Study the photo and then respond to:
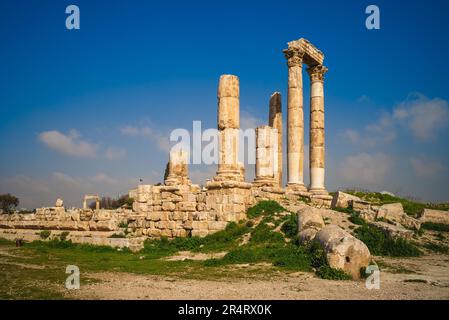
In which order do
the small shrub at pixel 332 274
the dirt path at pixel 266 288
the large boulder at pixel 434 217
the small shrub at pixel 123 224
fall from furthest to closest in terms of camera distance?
1. the large boulder at pixel 434 217
2. the small shrub at pixel 123 224
3. the small shrub at pixel 332 274
4. the dirt path at pixel 266 288

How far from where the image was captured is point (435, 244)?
57.6ft

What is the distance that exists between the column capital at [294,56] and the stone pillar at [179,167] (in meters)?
8.79

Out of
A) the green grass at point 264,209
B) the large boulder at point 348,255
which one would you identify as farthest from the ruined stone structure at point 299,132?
the large boulder at point 348,255

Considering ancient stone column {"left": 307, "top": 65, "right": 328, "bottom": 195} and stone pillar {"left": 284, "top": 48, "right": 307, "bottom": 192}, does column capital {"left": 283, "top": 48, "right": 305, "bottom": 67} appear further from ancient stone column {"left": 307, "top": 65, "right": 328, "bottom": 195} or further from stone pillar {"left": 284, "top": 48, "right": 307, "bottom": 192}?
ancient stone column {"left": 307, "top": 65, "right": 328, "bottom": 195}

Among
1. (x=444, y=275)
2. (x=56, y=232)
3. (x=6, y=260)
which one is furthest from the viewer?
(x=56, y=232)

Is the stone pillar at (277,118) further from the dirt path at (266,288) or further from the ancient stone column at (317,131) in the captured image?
the dirt path at (266,288)

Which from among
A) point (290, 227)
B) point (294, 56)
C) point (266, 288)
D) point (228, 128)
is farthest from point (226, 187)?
point (294, 56)

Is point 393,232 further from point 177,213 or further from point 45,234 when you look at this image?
point 45,234

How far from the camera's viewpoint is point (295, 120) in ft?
88.4

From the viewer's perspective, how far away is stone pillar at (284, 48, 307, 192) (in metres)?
26.9

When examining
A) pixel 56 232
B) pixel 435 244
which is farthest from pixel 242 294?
pixel 56 232

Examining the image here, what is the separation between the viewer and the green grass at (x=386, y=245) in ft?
50.7
